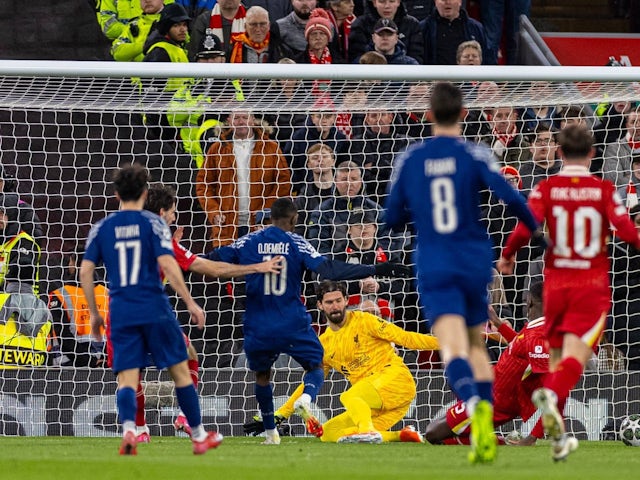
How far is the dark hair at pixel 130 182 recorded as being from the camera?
8430 mm

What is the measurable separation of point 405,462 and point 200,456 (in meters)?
1.40

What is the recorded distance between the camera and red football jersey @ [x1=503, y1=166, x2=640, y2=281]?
26.5ft

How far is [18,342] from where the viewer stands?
1245 cm

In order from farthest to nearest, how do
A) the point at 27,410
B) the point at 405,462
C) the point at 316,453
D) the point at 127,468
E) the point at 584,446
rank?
the point at 27,410 < the point at 584,446 < the point at 316,453 < the point at 405,462 < the point at 127,468

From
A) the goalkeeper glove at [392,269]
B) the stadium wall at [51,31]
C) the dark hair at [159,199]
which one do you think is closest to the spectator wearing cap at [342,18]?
the stadium wall at [51,31]

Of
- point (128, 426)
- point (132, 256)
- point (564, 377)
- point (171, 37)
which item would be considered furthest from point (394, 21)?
point (564, 377)

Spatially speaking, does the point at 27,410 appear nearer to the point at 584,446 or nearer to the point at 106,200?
the point at 106,200

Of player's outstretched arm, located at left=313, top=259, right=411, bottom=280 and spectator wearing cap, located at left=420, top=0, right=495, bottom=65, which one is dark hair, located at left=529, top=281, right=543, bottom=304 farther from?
spectator wearing cap, located at left=420, top=0, right=495, bottom=65

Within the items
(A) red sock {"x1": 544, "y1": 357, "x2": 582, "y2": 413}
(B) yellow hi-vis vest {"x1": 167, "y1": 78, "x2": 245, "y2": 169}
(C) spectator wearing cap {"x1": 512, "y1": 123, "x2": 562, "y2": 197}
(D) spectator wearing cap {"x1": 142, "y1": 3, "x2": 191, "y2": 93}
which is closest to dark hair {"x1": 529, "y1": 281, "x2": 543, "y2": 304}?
(C) spectator wearing cap {"x1": 512, "y1": 123, "x2": 562, "y2": 197}

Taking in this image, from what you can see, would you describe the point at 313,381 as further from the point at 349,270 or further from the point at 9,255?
the point at 9,255

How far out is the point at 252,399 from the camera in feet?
41.2

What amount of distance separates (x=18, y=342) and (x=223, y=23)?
4.39 metres

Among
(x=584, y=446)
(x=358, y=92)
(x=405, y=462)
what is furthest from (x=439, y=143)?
(x=358, y=92)

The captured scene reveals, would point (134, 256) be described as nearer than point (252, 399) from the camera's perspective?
Yes
